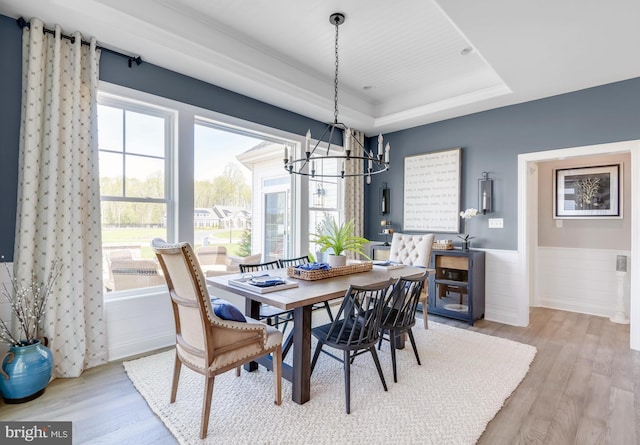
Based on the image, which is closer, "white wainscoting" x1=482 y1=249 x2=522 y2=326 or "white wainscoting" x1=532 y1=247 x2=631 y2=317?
"white wainscoting" x1=482 y1=249 x2=522 y2=326

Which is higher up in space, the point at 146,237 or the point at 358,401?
the point at 146,237

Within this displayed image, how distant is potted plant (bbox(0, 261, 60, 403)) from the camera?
221cm

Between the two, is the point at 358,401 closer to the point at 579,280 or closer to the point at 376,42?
the point at 376,42

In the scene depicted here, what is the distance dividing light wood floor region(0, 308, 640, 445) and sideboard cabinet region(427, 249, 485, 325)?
982 mm

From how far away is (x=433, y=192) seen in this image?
4922 mm

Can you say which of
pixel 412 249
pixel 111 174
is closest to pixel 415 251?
pixel 412 249

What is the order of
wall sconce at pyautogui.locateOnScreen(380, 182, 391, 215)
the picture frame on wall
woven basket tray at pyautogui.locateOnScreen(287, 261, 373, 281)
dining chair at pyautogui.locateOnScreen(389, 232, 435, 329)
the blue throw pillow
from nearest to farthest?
the blue throw pillow
woven basket tray at pyautogui.locateOnScreen(287, 261, 373, 281)
dining chair at pyautogui.locateOnScreen(389, 232, 435, 329)
the picture frame on wall
wall sconce at pyautogui.locateOnScreen(380, 182, 391, 215)

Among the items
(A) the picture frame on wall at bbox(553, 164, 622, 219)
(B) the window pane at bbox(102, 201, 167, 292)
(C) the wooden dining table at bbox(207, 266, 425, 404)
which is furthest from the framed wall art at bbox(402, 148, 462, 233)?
(B) the window pane at bbox(102, 201, 167, 292)

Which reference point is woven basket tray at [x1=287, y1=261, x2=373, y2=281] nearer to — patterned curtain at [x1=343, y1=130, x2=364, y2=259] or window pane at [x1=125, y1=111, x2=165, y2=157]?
window pane at [x1=125, y1=111, x2=165, y2=157]

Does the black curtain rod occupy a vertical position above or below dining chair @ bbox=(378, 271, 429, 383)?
above

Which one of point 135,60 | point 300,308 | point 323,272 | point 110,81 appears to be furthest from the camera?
point 135,60

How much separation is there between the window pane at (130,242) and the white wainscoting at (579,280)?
5347mm

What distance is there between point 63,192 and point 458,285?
431 centimetres

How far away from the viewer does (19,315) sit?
2355 millimetres
